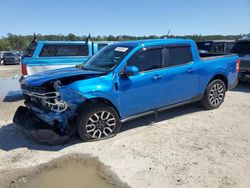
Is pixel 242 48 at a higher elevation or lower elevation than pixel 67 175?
higher

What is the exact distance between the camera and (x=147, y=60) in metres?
5.46

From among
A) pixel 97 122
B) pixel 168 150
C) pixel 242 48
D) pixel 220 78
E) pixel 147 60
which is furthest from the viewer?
pixel 242 48

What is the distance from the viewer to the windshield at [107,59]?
5250 mm

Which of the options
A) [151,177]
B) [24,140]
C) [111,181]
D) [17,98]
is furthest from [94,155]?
[17,98]

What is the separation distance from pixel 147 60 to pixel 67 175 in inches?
110

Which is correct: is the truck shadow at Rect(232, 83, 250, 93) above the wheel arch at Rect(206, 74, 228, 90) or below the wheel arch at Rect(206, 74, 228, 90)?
below

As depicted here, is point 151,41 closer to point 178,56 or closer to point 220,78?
point 178,56

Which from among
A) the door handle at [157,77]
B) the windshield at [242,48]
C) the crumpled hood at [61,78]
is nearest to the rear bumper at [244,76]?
the windshield at [242,48]

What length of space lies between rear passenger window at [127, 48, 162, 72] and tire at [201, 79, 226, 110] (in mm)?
1761

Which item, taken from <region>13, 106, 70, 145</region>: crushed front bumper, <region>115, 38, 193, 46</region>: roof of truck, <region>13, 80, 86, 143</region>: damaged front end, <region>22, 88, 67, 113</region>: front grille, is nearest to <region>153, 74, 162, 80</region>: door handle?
<region>115, 38, 193, 46</region>: roof of truck

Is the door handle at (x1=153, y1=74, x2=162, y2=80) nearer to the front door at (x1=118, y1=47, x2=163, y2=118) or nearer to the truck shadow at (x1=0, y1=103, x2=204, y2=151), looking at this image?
the front door at (x1=118, y1=47, x2=163, y2=118)

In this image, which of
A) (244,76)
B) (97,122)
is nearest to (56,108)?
(97,122)

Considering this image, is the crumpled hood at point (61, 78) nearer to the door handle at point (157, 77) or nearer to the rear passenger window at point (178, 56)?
the door handle at point (157, 77)

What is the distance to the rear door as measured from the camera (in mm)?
5712
